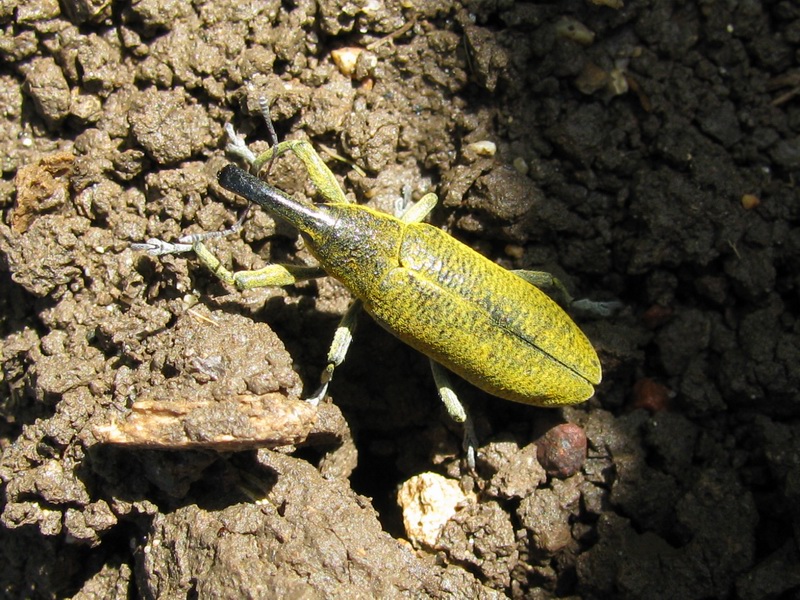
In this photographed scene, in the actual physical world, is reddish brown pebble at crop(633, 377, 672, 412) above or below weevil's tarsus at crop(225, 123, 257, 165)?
below

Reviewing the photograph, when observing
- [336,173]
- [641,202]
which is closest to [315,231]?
[336,173]

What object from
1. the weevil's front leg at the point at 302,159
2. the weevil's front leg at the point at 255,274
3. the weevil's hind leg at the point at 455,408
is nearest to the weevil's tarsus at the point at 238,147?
the weevil's front leg at the point at 302,159

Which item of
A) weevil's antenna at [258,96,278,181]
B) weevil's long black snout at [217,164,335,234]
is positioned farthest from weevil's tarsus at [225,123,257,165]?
weevil's long black snout at [217,164,335,234]

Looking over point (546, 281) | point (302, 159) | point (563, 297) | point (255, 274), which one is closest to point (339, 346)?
Answer: point (255, 274)

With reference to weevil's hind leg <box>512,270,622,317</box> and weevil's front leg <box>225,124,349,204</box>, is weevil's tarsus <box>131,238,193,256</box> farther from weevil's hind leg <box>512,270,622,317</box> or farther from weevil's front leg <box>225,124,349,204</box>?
weevil's hind leg <box>512,270,622,317</box>

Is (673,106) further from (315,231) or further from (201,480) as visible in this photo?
(201,480)
